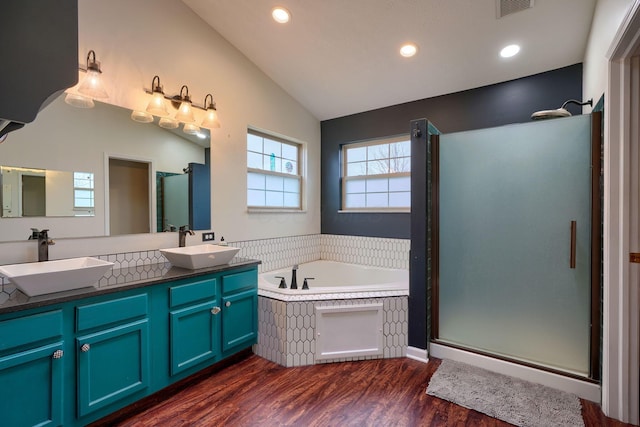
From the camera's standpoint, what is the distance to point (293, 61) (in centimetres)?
330

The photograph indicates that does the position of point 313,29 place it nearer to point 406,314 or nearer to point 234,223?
point 234,223

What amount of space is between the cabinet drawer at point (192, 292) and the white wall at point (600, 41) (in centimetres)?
299

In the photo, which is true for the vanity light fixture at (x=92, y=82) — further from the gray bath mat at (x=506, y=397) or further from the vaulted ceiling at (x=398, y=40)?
the gray bath mat at (x=506, y=397)

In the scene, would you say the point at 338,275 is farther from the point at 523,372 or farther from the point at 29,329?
the point at 29,329

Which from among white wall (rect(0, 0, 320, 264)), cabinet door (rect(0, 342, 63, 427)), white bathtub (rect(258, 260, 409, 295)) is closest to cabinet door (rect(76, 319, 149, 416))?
cabinet door (rect(0, 342, 63, 427))

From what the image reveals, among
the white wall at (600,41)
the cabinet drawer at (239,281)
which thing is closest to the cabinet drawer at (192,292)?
the cabinet drawer at (239,281)

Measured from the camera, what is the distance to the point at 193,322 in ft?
7.40

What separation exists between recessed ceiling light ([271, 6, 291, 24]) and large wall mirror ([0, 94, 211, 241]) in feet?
4.01

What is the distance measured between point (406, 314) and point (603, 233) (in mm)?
1496

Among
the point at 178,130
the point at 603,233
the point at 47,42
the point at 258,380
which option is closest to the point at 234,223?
the point at 178,130

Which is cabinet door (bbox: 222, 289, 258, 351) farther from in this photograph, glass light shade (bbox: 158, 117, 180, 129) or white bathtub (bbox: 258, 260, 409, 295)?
glass light shade (bbox: 158, 117, 180, 129)

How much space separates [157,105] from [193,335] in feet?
6.01

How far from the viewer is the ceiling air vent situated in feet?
7.51

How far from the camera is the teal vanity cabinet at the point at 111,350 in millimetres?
1700
